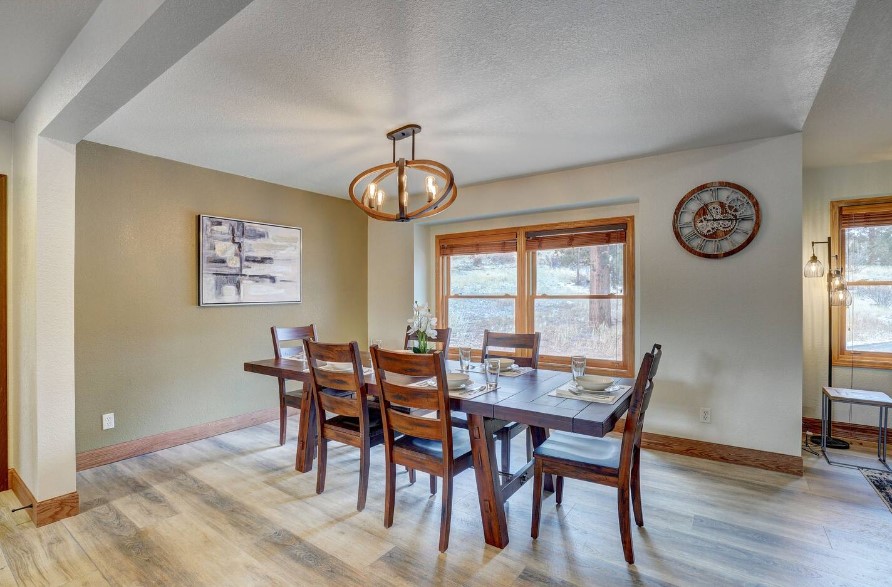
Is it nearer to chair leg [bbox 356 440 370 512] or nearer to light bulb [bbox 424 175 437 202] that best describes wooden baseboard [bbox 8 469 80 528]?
chair leg [bbox 356 440 370 512]

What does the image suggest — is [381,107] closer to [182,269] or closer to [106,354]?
[182,269]

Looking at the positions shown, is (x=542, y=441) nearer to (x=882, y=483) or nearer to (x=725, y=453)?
(x=725, y=453)

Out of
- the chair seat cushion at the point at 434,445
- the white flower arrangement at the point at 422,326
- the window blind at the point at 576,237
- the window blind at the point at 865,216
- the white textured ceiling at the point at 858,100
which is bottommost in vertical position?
the chair seat cushion at the point at 434,445

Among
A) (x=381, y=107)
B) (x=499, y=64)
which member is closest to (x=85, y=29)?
(x=381, y=107)

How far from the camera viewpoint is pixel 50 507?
242 cm

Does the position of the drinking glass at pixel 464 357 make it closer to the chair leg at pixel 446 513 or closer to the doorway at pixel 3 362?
the chair leg at pixel 446 513

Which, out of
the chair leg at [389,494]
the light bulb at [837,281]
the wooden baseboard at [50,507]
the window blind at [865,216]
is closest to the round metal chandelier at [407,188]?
the chair leg at [389,494]

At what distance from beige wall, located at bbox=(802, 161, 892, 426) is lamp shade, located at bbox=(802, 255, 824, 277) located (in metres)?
0.11

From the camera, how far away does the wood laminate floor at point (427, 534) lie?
195 centimetres

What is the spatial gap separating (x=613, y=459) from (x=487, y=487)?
64 cm

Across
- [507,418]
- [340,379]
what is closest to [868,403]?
[507,418]

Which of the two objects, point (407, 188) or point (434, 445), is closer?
point (434, 445)

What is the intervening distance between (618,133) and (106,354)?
13.6ft

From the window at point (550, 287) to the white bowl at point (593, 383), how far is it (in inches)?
67.5
